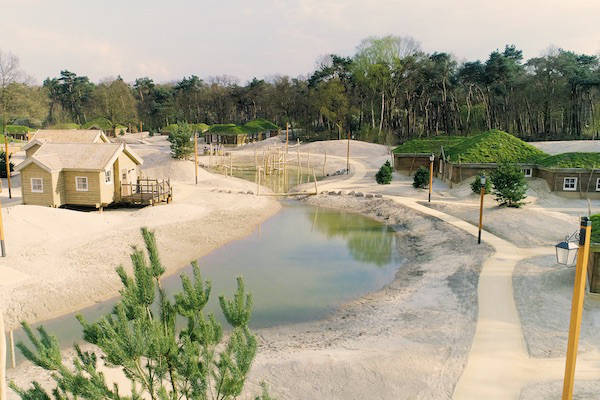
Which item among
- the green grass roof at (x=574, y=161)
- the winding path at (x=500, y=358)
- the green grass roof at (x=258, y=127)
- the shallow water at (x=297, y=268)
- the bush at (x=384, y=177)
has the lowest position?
the shallow water at (x=297, y=268)

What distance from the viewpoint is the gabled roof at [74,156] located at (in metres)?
29.0

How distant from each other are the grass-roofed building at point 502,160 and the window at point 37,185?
29591 mm

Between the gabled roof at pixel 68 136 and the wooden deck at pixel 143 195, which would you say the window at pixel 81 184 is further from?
the gabled roof at pixel 68 136

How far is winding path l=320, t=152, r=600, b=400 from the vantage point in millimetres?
11180

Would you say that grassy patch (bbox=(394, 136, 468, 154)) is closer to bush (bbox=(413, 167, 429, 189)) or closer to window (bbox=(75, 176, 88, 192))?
bush (bbox=(413, 167, 429, 189))

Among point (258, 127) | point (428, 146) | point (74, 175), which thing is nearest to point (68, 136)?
point (74, 175)

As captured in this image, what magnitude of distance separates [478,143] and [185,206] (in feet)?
78.1

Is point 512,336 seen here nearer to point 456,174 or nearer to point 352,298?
point 352,298

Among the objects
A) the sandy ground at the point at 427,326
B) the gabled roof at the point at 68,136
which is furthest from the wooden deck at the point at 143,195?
the gabled roof at the point at 68,136

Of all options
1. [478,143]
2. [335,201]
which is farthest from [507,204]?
[335,201]

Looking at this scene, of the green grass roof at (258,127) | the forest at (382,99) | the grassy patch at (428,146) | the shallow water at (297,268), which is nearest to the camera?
the shallow water at (297,268)

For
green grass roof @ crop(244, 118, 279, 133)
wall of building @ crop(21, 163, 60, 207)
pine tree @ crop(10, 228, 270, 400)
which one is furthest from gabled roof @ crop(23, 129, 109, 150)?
green grass roof @ crop(244, 118, 279, 133)

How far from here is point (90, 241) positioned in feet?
77.2

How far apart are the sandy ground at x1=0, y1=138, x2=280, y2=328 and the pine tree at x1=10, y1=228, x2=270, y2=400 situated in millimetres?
11779
